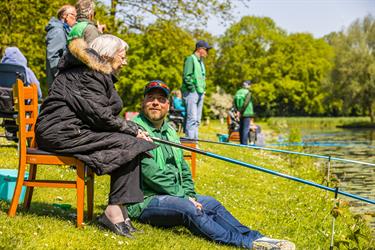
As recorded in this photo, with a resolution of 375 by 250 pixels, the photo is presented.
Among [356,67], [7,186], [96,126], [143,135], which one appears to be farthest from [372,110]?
[96,126]

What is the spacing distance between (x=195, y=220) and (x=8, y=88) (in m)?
5.42

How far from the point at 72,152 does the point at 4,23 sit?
15212 millimetres

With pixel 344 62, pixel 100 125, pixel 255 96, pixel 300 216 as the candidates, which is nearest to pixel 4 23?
pixel 300 216

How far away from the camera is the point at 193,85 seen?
37.0 feet

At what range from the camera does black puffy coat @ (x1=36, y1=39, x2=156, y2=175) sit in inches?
185

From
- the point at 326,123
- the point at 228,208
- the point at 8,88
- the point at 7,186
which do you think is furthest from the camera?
the point at 326,123

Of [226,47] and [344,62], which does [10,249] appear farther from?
[226,47]

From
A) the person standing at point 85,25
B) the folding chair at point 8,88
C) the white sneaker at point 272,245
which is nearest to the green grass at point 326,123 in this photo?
the folding chair at point 8,88

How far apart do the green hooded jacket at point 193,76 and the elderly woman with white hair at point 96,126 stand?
6.34 meters

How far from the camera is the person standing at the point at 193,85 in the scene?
37.0 feet

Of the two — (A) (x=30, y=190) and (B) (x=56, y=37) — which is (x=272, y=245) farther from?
(B) (x=56, y=37)

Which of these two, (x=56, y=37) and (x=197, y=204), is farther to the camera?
(x=56, y=37)

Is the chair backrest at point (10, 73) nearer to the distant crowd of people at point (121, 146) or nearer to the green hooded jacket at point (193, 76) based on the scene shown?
the green hooded jacket at point (193, 76)

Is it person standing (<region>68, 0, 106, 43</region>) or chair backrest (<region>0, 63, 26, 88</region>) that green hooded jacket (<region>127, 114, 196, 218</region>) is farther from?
chair backrest (<region>0, 63, 26, 88</region>)
